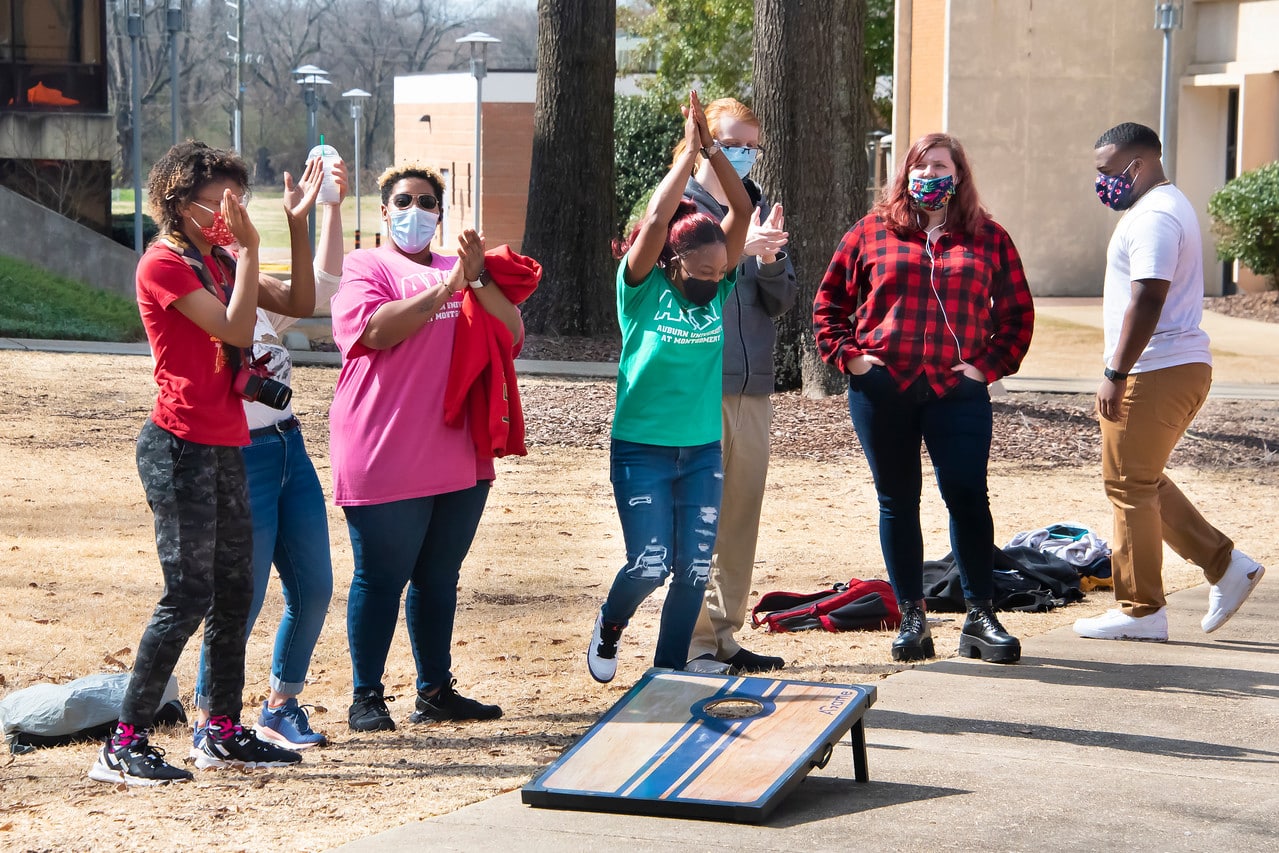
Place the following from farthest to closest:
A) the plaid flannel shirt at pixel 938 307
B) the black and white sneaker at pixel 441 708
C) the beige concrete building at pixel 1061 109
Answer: the beige concrete building at pixel 1061 109 → the plaid flannel shirt at pixel 938 307 → the black and white sneaker at pixel 441 708

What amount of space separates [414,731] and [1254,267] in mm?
21112

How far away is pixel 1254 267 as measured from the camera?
77.7 ft

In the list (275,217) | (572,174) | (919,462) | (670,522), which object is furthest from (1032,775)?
(275,217)

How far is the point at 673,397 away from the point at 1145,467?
6.71 ft

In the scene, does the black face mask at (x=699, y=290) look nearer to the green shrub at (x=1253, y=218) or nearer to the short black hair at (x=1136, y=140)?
the short black hair at (x=1136, y=140)

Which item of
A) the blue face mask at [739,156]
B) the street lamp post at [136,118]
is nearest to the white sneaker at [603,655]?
the blue face mask at [739,156]

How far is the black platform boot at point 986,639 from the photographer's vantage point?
19.6 feet

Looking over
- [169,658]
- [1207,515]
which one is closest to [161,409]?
[169,658]

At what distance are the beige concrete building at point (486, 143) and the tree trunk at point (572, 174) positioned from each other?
1861 centimetres

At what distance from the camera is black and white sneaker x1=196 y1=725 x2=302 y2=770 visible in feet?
15.5

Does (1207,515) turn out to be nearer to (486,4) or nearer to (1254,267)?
(1254,267)

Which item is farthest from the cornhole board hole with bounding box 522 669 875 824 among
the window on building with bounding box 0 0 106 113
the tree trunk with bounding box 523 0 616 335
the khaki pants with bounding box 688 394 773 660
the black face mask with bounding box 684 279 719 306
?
the window on building with bounding box 0 0 106 113

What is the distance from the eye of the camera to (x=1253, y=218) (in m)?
23.2

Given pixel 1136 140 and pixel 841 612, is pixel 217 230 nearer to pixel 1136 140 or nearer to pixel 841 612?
pixel 841 612
